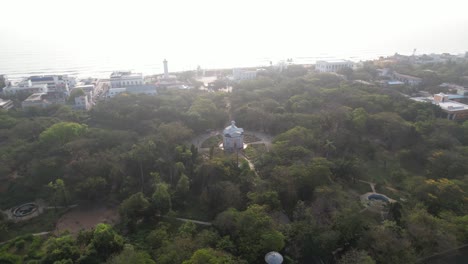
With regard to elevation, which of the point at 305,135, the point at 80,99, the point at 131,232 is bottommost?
the point at 131,232

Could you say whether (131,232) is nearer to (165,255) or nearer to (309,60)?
(165,255)

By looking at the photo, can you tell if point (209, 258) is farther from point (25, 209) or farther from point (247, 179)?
point (25, 209)

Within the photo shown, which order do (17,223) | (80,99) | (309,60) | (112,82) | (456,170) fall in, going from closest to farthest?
(17,223), (456,170), (80,99), (112,82), (309,60)

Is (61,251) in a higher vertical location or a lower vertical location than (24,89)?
lower

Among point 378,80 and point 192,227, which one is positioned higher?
point 378,80

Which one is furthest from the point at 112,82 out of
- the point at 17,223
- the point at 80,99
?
the point at 17,223

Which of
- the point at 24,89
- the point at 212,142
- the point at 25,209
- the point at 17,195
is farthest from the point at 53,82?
the point at 212,142

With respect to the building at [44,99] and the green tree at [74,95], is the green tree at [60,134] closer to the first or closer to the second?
the building at [44,99]
